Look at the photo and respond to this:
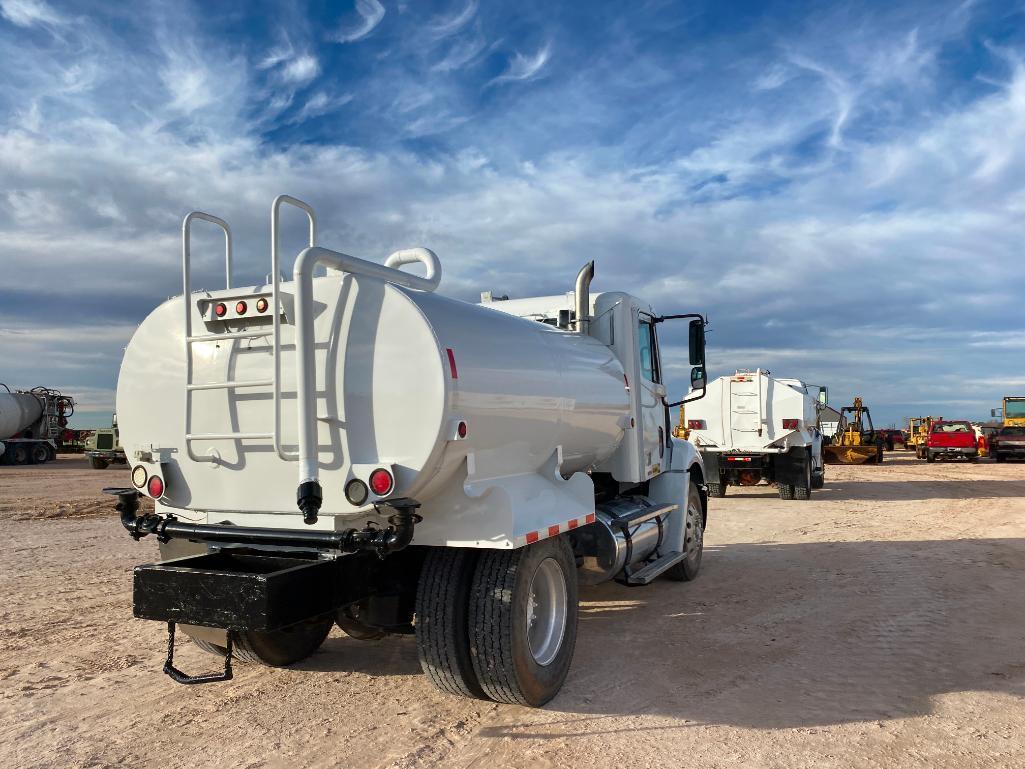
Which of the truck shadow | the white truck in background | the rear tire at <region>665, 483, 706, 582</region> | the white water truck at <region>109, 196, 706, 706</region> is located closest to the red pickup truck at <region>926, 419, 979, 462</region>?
the white truck in background

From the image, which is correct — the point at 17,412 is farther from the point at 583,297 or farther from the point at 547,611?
the point at 547,611

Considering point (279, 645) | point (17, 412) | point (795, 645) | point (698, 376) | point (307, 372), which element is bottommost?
point (795, 645)

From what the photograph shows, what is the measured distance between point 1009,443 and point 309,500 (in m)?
38.3

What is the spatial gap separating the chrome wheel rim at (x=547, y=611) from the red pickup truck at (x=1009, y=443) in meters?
36.3

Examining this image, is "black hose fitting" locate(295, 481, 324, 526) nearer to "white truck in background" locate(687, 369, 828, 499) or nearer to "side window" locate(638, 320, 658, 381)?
"side window" locate(638, 320, 658, 381)

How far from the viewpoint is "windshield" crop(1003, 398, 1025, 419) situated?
40625 millimetres

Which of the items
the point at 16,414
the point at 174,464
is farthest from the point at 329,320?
the point at 16,414

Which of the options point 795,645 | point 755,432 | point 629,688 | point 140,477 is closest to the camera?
point 140,477

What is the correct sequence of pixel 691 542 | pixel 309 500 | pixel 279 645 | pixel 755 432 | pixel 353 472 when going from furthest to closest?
pixel 755 432, pixel 691 542, pixel 279 645, pixel 353 472, pixel 309 500

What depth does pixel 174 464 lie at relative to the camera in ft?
16.8

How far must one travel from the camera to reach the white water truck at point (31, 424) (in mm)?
35500

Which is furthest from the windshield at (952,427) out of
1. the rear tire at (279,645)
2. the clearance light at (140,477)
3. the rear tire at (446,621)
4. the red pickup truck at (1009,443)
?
the clearance light at (140,477)

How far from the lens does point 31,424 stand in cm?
3753

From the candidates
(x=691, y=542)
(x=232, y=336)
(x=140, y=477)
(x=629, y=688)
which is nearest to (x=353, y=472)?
(x=232, y=336)
